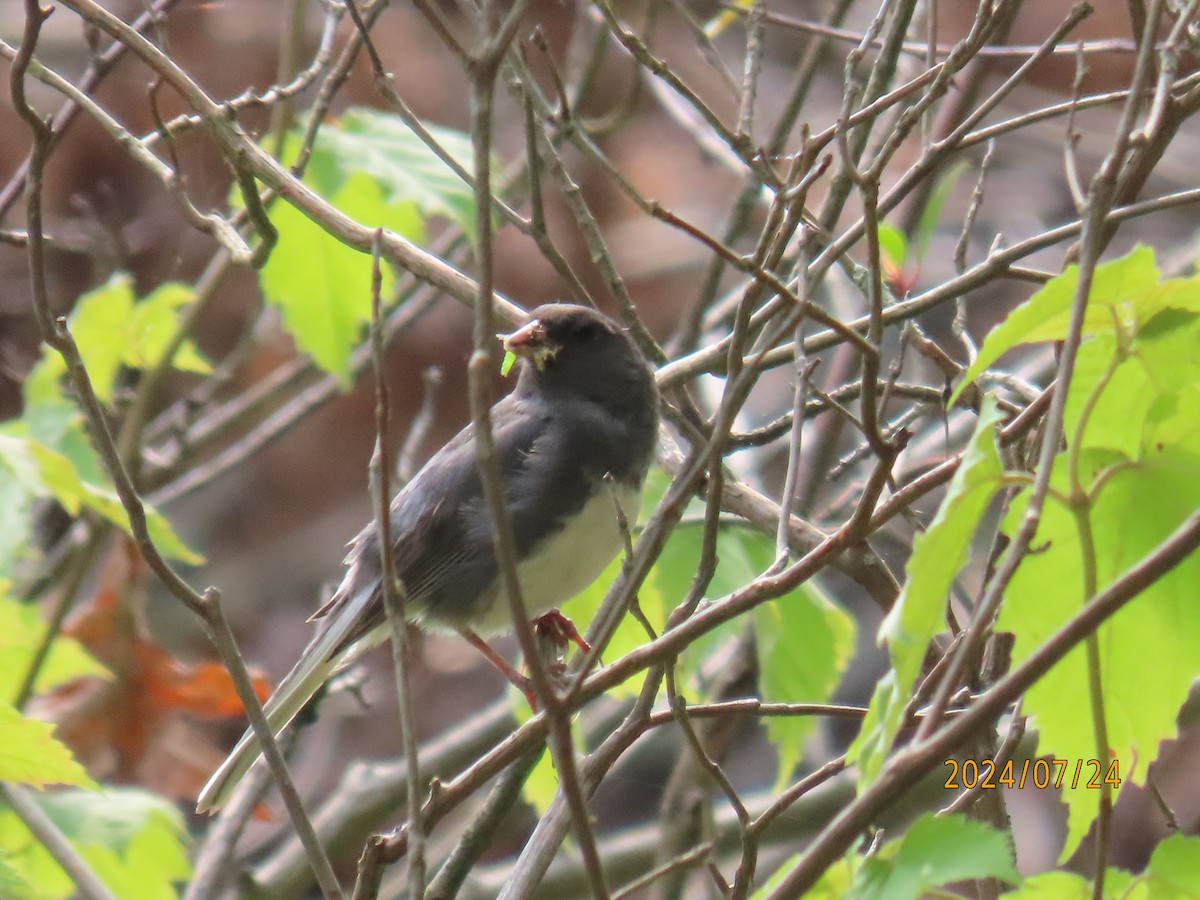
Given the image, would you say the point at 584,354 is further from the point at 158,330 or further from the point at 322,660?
the point at 158,330

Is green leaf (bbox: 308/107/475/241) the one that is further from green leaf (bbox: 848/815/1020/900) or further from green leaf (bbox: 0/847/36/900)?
green leaf (bbox: 848/815/1020/900)

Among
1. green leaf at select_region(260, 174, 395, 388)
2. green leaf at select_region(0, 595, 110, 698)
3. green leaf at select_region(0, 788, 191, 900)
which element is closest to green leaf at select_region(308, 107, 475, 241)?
green leaf at select_region(260, 174, 395, 388)

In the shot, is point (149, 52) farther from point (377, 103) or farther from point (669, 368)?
point (377, 103)

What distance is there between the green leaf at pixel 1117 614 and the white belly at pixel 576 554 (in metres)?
1.26

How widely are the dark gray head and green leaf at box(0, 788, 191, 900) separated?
112 centimetres

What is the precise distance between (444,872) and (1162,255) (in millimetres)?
4209

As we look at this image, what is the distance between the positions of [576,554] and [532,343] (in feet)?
1.28

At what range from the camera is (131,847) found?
8.53 feet

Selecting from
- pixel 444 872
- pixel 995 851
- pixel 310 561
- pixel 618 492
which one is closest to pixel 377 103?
pixel 310 561

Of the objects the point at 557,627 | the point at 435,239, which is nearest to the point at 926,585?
the point at 557,627

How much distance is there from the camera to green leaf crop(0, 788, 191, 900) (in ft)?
8.07

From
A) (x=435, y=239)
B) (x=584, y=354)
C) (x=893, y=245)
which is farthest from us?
(x=435, y=239)

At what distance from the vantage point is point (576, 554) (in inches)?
98.7
